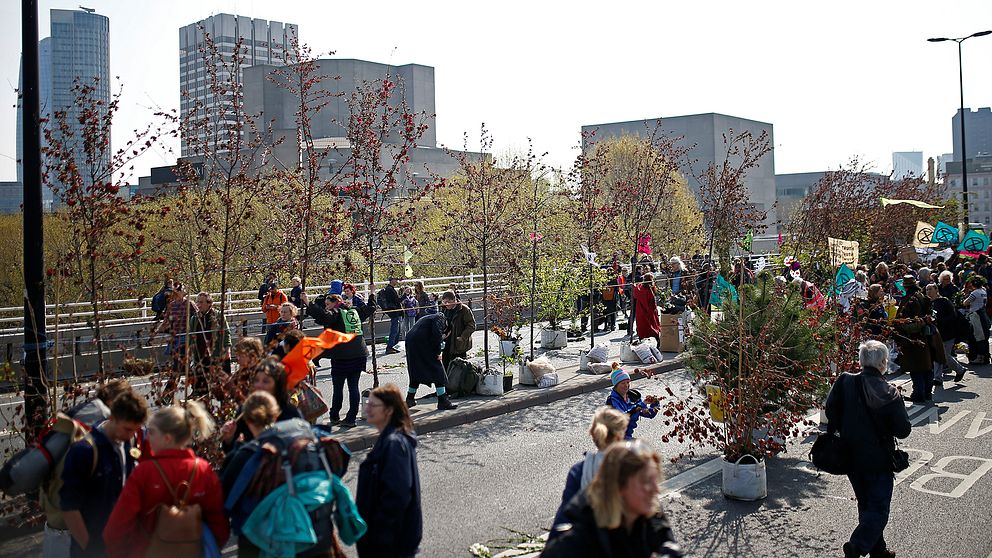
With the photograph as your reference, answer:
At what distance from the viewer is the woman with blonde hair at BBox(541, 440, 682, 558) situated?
12.6ft

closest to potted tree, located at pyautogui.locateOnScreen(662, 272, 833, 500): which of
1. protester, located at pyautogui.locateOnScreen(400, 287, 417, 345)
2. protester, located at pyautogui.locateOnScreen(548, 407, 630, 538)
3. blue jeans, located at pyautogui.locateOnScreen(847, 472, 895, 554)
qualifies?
blue jeans, located at pyautogui.locateOnScreen(847, 472, 895, 554)

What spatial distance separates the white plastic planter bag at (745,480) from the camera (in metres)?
8.80

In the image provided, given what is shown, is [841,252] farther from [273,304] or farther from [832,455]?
[832,455]

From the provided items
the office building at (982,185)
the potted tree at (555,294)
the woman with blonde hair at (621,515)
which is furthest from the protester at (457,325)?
the office building at (982,185)

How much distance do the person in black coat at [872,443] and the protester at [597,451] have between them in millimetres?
2742

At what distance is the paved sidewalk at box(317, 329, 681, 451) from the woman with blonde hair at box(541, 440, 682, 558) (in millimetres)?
7393

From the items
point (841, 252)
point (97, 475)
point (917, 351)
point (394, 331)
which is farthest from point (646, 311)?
point (97, 475)

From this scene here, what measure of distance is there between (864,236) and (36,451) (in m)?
27.2

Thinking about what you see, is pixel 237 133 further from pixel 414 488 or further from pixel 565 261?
pixel 565 261

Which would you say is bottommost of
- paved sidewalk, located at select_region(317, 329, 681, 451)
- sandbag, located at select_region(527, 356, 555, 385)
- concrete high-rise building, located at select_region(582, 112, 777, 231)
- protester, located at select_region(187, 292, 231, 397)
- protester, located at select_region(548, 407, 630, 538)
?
paved sidewalk, located at select_region(317, 329, 681, 451)

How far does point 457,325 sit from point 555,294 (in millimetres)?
7501

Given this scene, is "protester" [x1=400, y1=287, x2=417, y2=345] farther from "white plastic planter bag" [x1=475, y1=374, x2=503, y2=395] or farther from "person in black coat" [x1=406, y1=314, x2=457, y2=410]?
"person in black coat" [x1=406, y1=314, x2=457, y2=410]

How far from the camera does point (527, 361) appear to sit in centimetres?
1609

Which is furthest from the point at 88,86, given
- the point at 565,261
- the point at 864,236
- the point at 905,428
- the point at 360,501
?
the point at 864,236
